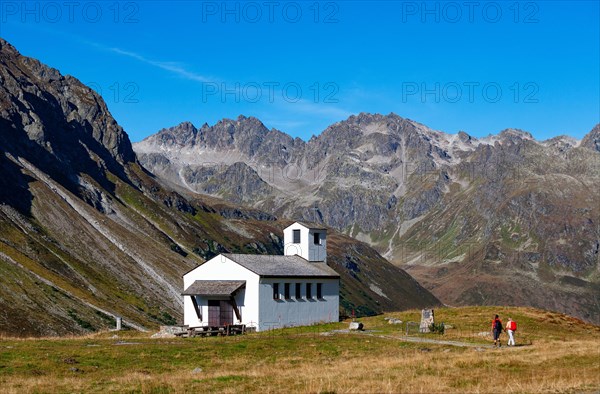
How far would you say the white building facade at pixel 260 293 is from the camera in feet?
226

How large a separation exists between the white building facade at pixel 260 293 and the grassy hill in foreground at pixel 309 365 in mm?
11849

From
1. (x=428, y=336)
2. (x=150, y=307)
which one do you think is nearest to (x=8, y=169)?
(x=150, y=307)

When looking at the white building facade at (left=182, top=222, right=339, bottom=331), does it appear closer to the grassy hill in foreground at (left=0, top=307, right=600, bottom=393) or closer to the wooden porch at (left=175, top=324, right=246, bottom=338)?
the wooden porch at (left=175, top=324, right=246, bottom=338)

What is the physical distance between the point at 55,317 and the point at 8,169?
297 feet

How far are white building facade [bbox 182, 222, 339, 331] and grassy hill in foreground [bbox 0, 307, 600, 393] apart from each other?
11849 millimetres

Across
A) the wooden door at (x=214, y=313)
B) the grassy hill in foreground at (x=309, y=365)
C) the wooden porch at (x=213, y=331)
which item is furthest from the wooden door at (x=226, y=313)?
the grassy hill in foreground at (x=309, y=365)

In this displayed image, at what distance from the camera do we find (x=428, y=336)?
5475cm

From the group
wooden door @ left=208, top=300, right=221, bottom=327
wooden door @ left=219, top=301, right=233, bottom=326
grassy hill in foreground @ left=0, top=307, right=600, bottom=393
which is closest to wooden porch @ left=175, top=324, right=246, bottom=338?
wooden door @ left=219, top=301, right=233, bottom=326

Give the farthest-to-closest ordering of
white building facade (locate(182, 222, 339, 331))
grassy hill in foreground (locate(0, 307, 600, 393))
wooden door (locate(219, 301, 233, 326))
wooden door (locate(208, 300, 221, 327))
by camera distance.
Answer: wooden door (locate(219, 301, 233, 326))
wooden door (locate(208, 300, 221, 327))
white building facade (locate(182, 222, 339, 331))
grassy hill in foreground (locate(0, 307, 600, 393))

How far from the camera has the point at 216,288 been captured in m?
70.2

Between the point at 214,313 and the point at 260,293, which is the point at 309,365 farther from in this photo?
the point at 214,313

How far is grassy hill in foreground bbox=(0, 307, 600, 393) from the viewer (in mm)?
29734

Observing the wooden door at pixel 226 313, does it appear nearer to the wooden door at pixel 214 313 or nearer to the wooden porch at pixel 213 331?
the wooden door at pixel 214 313

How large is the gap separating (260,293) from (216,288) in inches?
182
